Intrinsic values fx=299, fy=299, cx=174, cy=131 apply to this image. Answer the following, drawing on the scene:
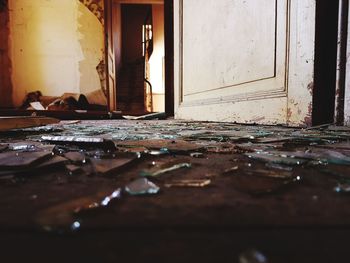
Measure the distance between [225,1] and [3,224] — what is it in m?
2.21

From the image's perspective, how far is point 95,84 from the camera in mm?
6191

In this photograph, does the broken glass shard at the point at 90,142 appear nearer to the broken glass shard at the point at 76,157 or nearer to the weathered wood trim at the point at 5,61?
the broken glass shard at the point at 76,157

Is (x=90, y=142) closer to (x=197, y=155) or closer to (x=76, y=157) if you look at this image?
(x=76, y=157)

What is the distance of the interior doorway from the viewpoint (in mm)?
8422

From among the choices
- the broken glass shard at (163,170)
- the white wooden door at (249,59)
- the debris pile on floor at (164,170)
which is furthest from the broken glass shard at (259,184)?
the white wooden door at (249,59)

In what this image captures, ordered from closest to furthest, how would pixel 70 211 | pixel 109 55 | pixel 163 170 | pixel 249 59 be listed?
pixel 70 211 < pixel 163 170 < pixel 249 59 < pixel 109 55

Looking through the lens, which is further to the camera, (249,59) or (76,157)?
(249,59)

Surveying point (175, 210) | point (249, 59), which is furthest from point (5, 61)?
point (175, 210)

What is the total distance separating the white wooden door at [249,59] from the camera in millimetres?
1591

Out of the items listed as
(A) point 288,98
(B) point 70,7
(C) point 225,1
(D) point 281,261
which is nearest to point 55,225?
(D) point 281,261

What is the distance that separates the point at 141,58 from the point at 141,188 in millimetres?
10244

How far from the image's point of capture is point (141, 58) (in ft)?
33.9

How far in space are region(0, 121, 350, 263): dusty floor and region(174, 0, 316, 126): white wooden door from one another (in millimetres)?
997

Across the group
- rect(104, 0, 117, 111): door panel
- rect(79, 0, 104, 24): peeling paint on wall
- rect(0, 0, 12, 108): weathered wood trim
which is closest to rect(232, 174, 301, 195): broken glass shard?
rect(104, 0, 117, 111): door panel
